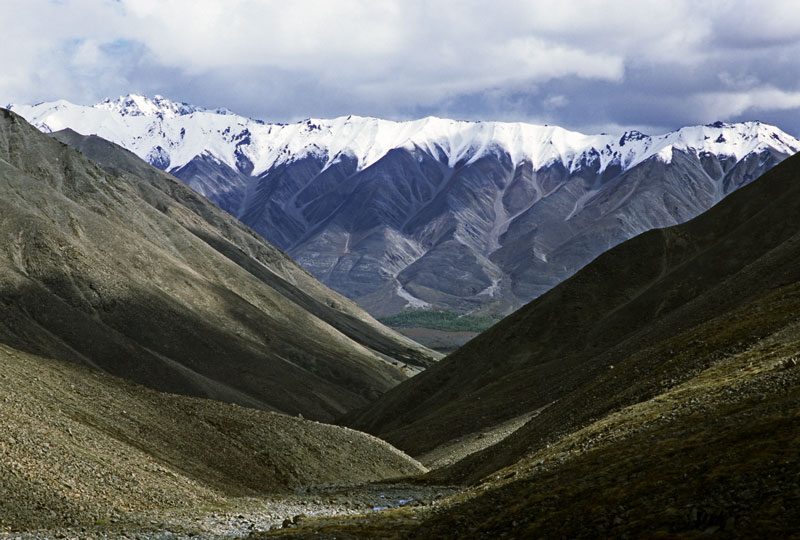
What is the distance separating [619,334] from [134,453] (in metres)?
54.6

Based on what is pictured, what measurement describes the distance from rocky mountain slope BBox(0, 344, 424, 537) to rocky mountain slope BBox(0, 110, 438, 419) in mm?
47385

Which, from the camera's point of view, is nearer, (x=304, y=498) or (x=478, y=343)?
(x=304, y=498)

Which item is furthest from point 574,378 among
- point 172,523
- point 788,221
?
point 172,523

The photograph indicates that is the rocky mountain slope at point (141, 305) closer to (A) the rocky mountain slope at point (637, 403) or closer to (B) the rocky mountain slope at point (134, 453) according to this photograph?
(A) the rocky mountain slope at point (637, 403)

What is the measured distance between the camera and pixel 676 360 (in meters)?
47.3

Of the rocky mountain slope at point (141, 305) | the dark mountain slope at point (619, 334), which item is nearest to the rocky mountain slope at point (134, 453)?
the dark mountain slope at point (619, 334)

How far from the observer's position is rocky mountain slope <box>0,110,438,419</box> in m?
99.6

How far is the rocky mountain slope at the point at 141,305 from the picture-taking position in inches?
3922

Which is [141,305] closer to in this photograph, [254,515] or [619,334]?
[619,334]

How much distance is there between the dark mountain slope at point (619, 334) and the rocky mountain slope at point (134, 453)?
954 cm

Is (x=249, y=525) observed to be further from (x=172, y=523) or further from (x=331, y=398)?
(x=331, y=398)

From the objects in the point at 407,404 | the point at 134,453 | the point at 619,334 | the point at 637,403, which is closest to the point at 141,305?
the point at 407,404

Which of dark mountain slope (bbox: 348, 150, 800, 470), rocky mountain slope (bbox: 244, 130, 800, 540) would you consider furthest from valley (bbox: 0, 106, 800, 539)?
dark mountain slope (bbox: 348, 150, 800, 470)

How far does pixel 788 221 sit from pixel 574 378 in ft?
116
